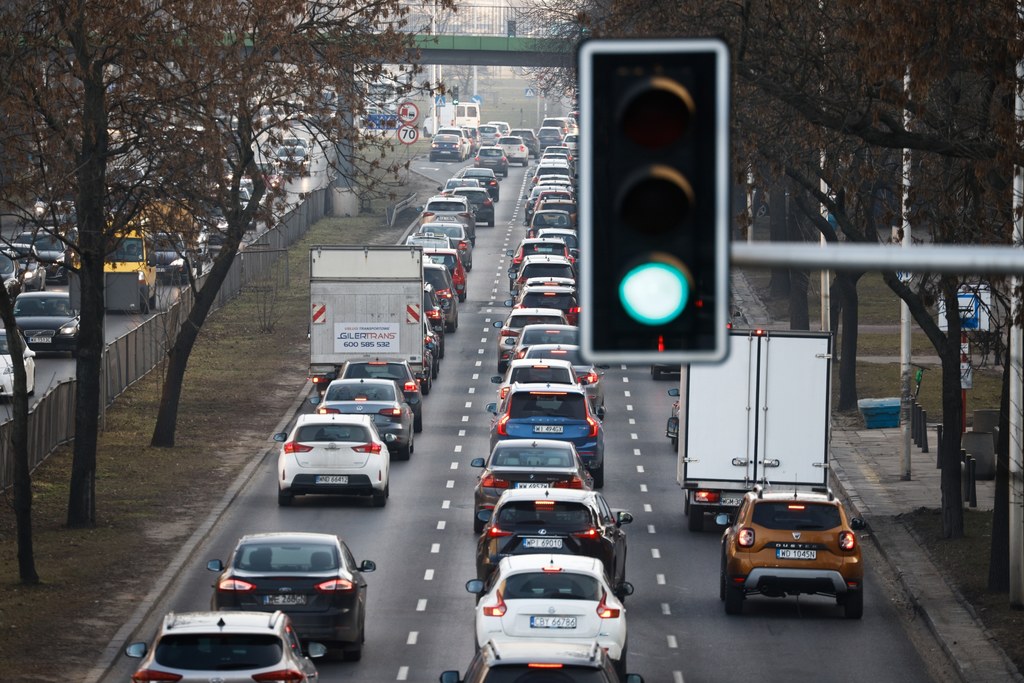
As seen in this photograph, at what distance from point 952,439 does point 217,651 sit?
15697 mm

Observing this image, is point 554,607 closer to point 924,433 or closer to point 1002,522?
point 1002,522

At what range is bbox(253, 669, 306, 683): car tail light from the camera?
49.0 feet

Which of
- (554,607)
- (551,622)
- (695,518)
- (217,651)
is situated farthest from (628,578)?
(217,651)

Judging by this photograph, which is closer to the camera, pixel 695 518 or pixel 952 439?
pixel 952 439

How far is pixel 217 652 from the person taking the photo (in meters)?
15.0

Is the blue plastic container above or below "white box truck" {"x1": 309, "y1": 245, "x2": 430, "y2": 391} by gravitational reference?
below

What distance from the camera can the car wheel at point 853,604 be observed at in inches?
902

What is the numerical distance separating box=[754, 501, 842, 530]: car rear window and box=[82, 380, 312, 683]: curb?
730 cm

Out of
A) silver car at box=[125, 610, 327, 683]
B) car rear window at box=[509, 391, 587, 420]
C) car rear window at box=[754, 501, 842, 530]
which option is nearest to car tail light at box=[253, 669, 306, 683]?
silver car at box=[125, 610, 327, 683]

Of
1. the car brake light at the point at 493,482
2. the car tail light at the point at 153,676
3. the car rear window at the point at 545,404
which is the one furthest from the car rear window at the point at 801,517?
the car tail light at the point at 153,676

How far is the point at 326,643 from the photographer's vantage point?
19969mm

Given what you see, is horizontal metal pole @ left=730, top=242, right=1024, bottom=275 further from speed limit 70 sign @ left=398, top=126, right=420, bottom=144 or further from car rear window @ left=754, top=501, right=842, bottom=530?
speed limit 70 sign @ left=398, top=126, right=420, bottom=144

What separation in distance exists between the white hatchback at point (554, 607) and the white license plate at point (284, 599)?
2203 millimetres

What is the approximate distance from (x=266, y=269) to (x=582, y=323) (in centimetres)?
5921
